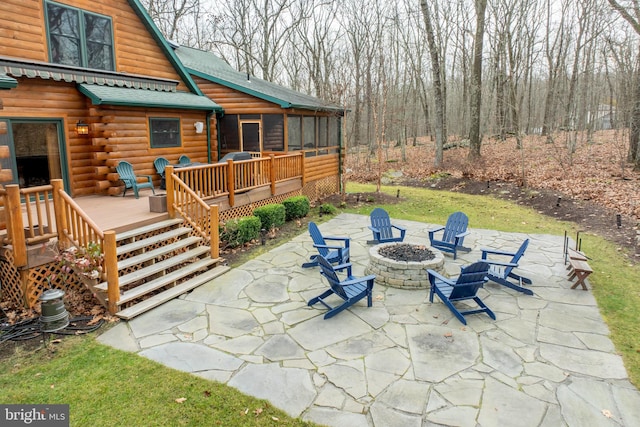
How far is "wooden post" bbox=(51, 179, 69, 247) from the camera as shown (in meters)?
6.05

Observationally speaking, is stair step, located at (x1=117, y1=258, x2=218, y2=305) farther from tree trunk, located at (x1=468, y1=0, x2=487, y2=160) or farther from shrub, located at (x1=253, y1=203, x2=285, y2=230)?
tree trunk, located at (x1=468, y1=0, x2=487, y2=160)

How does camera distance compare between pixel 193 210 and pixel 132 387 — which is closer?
pixel 132 387

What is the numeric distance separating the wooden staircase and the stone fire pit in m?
3.00

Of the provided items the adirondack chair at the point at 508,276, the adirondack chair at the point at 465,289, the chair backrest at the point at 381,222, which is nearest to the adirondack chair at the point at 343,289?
the adirondack chair at the point at 465,289

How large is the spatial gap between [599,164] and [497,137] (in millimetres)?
10943

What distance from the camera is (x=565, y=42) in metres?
23.3

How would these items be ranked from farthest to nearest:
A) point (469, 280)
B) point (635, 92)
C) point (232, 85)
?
point (635, 92) < point (232, 85) < point (469, 280)

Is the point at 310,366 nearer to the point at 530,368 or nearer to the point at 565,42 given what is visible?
the point at 530,368

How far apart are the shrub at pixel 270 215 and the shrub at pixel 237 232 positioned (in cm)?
74

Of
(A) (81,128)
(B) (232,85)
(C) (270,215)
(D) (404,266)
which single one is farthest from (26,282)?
(B) (232,85)

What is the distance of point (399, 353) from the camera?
4824 millimetres

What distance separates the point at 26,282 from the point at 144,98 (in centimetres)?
611

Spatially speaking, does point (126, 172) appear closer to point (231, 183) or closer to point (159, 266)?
point (231, 183)

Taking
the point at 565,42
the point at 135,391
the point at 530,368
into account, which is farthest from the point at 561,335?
the point at 565,42
